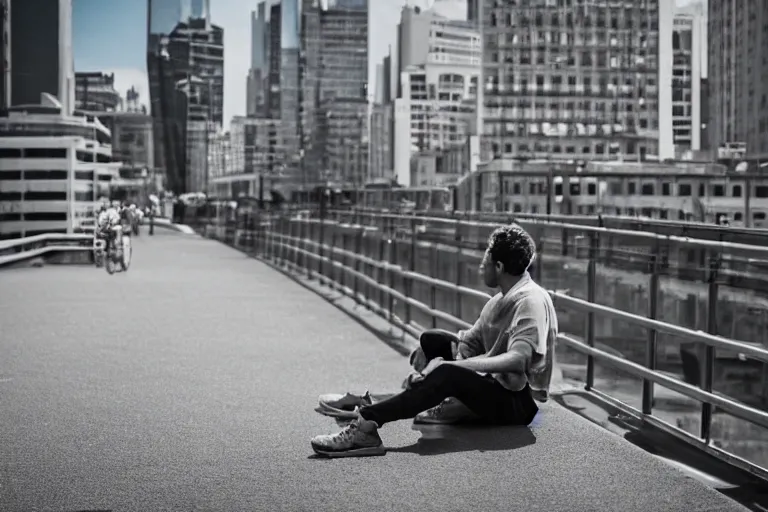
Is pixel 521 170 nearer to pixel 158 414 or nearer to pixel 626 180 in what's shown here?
pixel 626 180

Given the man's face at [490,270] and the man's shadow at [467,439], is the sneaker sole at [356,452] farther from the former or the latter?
the man's face at [490,270]

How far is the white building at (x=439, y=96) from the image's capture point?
5743 inches

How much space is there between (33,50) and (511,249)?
985 inches

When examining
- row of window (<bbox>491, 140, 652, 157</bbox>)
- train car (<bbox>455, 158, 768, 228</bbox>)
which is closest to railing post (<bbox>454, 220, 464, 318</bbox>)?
train car (<bbox>455, 158, 768, 228</bbox>)

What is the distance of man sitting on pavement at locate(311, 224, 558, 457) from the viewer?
6.50 m

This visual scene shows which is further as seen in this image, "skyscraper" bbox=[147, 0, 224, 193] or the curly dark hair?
"skyscraper" bbox=[147, 0, 224, 193]

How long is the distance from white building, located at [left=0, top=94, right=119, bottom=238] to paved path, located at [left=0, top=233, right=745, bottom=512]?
14565mm

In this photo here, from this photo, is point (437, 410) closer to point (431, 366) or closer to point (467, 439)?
point (467, 439)

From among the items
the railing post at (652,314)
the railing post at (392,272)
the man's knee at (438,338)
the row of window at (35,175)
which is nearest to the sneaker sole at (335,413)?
→ the man's knee at (438,338)

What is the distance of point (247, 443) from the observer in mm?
6738

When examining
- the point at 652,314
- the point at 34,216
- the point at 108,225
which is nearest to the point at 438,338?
the point at 652,314

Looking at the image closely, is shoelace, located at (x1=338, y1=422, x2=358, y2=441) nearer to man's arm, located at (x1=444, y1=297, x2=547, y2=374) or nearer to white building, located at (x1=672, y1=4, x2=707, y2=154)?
man's arm, located at (x1=444, y1=297, x2=547, y2=374)

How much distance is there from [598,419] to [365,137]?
152894 mm

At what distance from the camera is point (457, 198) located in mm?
134500
